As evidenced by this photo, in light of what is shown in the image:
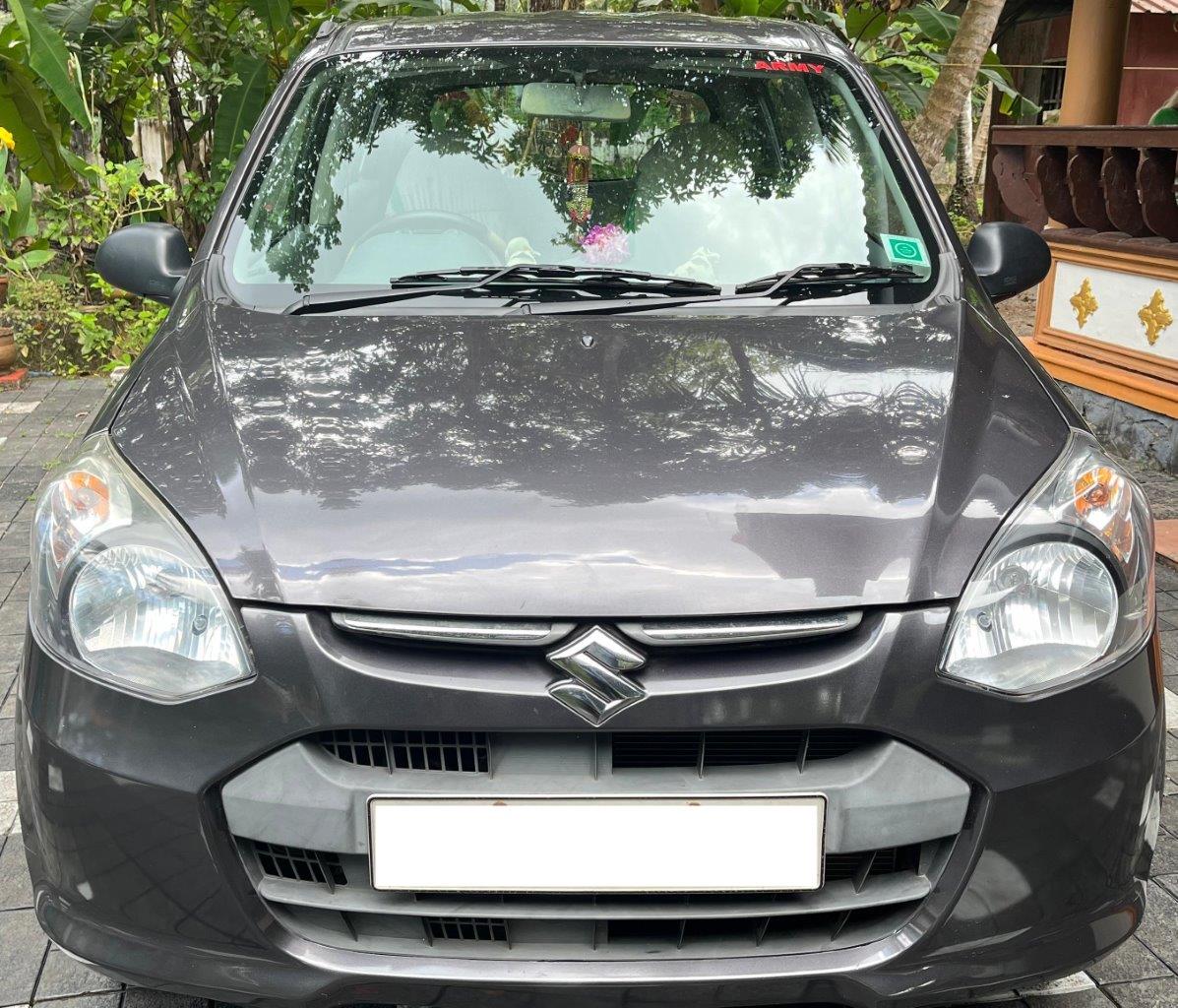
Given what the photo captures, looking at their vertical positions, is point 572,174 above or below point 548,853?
above

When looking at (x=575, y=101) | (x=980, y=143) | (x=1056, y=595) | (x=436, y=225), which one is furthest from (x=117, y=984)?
(x=980, y=143)

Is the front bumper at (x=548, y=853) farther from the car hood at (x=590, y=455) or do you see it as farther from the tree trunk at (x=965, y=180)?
the tree trunk at (x=965, y=180)

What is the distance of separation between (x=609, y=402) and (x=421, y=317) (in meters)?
0.50

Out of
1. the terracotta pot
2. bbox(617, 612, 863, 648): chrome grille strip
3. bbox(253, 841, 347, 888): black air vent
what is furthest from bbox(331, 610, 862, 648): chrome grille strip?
the terracotta pot

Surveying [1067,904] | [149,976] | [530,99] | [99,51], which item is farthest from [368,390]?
[99,51]

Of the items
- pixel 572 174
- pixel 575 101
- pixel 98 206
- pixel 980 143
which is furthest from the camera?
pixel 980 143

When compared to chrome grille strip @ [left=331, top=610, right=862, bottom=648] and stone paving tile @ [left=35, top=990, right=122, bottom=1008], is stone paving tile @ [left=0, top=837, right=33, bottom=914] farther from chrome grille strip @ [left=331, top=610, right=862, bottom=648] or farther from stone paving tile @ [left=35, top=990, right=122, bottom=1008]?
chrome grille strip @ [left=331, top=610, right=862, bottom=648]

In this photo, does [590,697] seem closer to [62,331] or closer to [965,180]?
[62,331]

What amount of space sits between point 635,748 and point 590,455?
0.43 meters

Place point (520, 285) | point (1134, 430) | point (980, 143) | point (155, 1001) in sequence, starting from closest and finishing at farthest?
point (155, 1001)
point (520, 285)
point (1134, 430)
point (980, 143)

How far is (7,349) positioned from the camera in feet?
25.1

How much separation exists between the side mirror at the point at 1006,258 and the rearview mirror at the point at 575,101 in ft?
2.66

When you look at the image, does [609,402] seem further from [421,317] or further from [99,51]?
[99,51]

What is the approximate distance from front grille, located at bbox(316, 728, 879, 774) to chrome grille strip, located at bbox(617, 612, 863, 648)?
12 centimetres
